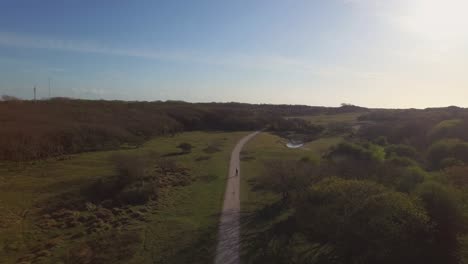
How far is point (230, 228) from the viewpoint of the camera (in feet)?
97.7

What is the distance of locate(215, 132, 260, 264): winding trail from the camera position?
24359 millimetres

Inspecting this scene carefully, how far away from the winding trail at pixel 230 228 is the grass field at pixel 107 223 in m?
0.68

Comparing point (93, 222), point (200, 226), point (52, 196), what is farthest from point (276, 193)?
point (52, 196)

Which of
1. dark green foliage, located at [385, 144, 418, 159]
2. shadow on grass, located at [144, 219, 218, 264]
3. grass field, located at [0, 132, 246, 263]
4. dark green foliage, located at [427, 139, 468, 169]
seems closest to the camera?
shadow on grass, located at [144, 219, 218, 264]

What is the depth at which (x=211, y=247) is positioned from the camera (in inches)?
1014

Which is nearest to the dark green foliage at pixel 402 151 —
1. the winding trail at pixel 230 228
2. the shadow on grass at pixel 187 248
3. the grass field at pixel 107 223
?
the winding trail at pixel 230 228

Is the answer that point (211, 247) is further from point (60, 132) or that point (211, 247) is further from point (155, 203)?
point (60, 132)

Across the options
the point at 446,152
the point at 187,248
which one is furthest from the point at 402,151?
the point at 187,248

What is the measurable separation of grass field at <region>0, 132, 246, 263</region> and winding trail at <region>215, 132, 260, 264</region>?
0.68m

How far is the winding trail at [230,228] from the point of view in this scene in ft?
79.9

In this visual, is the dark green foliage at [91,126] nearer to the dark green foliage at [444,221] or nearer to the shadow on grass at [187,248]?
the shadow on grass at [187,248]

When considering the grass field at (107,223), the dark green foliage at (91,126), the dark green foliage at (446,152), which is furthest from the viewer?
the dark green foliage at (91,126)

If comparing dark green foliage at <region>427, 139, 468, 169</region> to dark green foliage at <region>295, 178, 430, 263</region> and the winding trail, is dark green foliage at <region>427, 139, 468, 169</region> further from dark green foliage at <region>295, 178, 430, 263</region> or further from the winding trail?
dark green foliage at <region>295, 178, 430, 263</region>

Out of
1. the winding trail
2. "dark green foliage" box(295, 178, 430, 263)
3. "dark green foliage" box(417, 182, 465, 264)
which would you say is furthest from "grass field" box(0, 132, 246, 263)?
"dark green foliage" box(417, 182, 465, 264)
